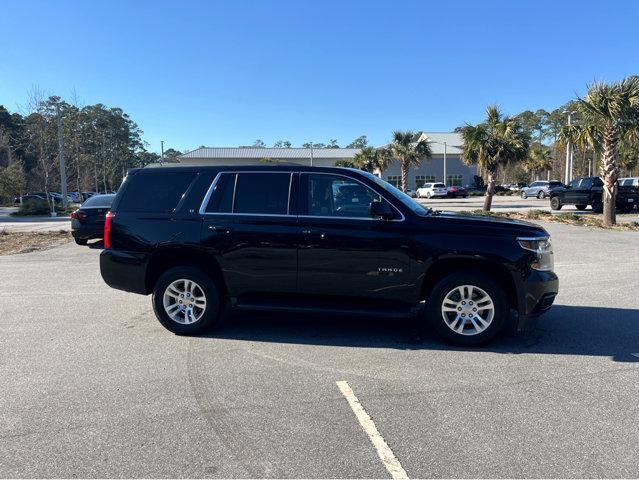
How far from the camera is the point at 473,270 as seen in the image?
5250 millimetres

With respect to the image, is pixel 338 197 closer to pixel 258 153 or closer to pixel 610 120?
pixel 610 120

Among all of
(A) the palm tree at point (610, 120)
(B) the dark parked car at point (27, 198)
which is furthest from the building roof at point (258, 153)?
(A) the palm tree at point (610, 120)

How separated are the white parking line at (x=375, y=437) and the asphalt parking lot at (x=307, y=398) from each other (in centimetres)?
5

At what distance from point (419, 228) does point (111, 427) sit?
3.41 m

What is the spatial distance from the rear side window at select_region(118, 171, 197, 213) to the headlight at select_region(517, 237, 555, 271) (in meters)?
3.81

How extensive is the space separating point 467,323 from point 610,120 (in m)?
16.1

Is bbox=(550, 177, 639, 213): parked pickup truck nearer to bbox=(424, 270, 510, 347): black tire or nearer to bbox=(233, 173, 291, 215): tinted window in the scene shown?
bbox=(424, 270, 510, 347): black tire

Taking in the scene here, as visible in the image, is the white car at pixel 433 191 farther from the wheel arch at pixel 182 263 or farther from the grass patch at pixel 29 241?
the wheel arch at pixel 182 263

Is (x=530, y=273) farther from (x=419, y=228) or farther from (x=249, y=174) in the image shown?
(x=249, y=174)

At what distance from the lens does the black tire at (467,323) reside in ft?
16.9

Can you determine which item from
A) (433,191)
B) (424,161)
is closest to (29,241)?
(433,191)

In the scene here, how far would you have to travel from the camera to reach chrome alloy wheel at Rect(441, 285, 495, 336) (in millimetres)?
5191

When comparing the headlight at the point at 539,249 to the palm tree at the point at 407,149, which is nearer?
the headlight at the point at 539,249

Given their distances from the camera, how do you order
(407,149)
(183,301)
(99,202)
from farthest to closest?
(407,149)
(99,202)
(183,301)
